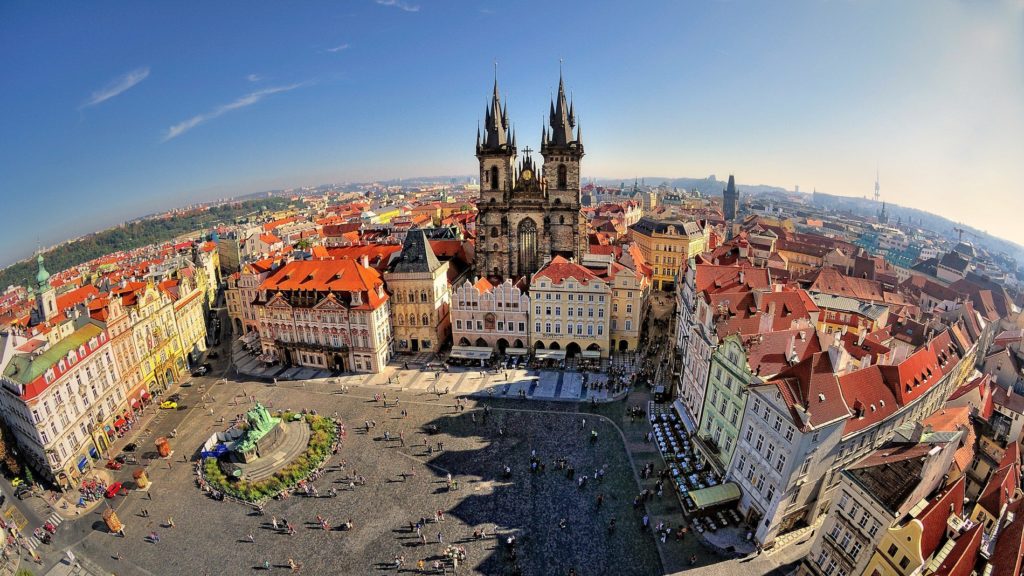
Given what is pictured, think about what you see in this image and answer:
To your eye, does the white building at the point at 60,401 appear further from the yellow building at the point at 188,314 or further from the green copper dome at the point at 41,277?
the yellow building at the point at 188,314

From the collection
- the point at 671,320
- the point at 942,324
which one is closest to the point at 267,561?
the point at 671,320

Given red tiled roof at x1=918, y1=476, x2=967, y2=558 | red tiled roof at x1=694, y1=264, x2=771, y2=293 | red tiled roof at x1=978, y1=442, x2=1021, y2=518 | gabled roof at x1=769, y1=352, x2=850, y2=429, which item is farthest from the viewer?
red tiled roof at x1=694, y1=264, x2=771, y2=293

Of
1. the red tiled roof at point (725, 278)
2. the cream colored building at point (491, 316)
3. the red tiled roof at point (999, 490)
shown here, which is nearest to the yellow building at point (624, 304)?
the red tiled roof at point (725, 278)

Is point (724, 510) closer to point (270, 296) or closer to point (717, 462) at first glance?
point (717, 462)

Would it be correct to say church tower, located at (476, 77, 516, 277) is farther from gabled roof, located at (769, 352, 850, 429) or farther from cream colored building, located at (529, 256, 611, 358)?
gabled roof, located at (769, 352, 850, 429)

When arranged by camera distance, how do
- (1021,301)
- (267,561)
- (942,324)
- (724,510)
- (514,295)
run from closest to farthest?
(267,561) < (724,510) < (942,324) < (514,295) < (1021,301)

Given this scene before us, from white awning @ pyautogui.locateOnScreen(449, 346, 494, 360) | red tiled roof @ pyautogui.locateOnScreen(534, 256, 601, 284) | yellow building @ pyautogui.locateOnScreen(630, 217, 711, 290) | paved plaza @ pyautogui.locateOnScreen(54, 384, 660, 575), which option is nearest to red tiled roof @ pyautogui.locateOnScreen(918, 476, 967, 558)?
paved plaza @ pyautogui.locateOnScreen(54, 384, 660, 575)
